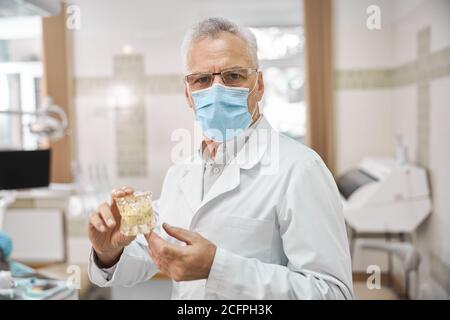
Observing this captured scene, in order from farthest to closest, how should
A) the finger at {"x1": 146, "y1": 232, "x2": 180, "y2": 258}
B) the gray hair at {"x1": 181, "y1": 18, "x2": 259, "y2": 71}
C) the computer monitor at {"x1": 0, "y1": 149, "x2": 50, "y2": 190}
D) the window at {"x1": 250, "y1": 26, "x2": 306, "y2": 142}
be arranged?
1. the computer monitor at {"x1": 0, "y1": 149, "x2": 50, "y2": 190}
2. the window at {"x1": 250, "y1": 26, "x2": 306, "y2": 142}
3. the gray hair at {"x1": 181, "y1": 18, "x2": 259, "y2": 71}
4. the finger at {"x1": 146, "y1": 232, "x2": 180, "y2": 258}

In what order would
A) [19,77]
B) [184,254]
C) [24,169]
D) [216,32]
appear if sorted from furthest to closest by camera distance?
[19,77], [24,169], [216,32], [184,254]

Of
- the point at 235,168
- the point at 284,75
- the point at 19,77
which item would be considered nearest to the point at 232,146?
the point at 235,168

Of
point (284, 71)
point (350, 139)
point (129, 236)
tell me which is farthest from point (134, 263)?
point (350, 139)

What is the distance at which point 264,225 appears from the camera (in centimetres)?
96

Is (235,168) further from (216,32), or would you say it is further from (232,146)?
(216,32)

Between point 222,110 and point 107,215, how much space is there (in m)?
0.33

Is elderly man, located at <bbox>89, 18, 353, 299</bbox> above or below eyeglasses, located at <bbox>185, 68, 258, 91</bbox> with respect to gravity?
below

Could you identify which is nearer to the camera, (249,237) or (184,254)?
(184,254)

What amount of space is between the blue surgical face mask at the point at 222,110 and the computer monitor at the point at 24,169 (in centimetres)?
119

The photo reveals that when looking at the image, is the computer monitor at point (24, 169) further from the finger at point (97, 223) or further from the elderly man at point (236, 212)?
the finger at point (97, 223)

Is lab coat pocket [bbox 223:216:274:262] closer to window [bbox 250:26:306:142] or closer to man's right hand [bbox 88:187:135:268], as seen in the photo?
man's right hand [bbox 88:187:135:268]

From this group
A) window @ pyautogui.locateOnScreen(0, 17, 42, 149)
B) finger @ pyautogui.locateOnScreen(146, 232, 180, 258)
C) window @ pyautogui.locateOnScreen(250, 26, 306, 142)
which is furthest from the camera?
window @ pyautogui.locateOnScreen(0, 17, 42, 149)

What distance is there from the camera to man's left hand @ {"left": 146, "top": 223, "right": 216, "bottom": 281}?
Answer: 32.4 inches

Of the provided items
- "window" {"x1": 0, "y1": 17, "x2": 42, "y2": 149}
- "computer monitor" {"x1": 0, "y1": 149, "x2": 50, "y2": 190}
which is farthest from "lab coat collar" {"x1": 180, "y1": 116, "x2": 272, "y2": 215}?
"window" {"x1": 0, "y1": 17, "x2": 42, "y2": 149}
